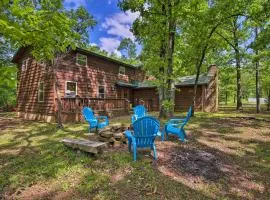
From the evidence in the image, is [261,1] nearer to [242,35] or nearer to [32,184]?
[242,35]

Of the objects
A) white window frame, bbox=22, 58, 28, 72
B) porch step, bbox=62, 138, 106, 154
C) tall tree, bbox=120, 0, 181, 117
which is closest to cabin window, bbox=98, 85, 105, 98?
tall tree, bbox=120, 0, 181, 117

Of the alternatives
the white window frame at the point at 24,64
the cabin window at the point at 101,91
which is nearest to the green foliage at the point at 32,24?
the cabin window at the point at 101,91

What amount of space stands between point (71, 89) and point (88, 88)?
1.57 metres

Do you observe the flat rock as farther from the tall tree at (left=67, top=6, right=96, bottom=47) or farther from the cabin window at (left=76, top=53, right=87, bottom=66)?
the cabin window at (left=76, top=53, right=87, bottom=66)

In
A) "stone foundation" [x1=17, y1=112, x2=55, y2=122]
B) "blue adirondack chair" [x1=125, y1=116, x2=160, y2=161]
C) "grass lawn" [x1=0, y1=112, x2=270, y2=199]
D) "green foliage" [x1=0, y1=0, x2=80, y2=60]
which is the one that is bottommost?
"grass lawn" [x1=0, y1=112, x2=270, y2=199]

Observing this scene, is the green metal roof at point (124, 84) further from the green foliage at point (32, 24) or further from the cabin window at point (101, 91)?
the green foliage at point (32, 24)

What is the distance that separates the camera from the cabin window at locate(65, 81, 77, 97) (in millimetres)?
13620

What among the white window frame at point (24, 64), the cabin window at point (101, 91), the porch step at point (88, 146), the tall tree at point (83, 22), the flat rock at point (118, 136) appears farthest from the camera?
the cabin window at point (101, 91)

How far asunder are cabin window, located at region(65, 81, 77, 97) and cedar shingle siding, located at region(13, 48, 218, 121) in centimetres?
26

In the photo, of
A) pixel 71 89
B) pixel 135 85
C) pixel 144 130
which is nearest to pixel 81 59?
pixel 71 89

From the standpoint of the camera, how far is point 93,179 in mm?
3623

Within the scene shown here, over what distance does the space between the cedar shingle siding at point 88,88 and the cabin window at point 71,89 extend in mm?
259

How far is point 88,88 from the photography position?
49.9 ft

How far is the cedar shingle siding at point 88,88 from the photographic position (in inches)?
504
